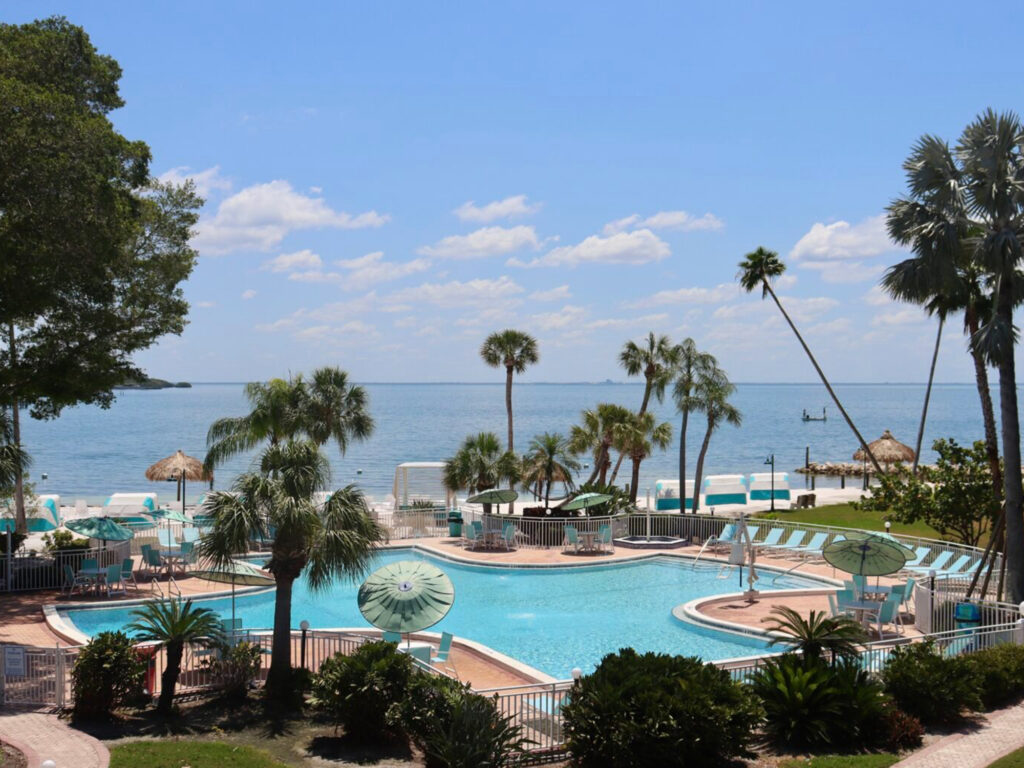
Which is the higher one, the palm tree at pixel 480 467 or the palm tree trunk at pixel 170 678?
the palm tree at pixel 480 467

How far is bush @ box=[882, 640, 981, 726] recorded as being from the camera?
39.1 ft

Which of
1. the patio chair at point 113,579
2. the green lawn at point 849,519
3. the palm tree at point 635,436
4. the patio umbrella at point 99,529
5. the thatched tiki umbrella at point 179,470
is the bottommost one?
the patio chair at point 113,579

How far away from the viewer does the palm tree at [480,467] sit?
1292 inches

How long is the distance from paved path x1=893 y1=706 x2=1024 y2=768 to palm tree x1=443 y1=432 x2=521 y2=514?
21.8 meters

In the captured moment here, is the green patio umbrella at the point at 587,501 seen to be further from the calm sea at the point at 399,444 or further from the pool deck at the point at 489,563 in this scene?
the calm sea at the point at 399,444

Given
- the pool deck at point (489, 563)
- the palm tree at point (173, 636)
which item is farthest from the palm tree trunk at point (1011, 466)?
the palm tree at point (173, 636)

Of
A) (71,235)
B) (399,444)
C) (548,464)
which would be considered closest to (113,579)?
(71,235)

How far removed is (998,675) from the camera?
41.9ft

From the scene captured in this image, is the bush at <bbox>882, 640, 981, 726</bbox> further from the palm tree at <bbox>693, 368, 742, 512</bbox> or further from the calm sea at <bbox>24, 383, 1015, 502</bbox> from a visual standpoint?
the calm sea at <bbox>24, 383, 1015, 502</bbox>

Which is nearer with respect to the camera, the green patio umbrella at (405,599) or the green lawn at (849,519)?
the green patio umbrella at (405,599)

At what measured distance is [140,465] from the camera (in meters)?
90.2

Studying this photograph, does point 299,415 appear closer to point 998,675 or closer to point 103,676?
point 103,676

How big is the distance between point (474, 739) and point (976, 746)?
620cm

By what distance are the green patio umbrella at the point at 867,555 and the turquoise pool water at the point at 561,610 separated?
2359mm
